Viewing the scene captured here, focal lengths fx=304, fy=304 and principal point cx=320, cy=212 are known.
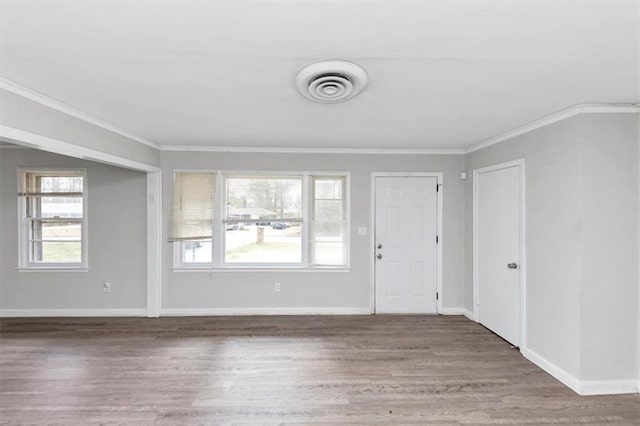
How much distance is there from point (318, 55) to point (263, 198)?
9.70ft

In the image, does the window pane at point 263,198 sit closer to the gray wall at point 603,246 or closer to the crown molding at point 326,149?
the crown molding at point 326,149

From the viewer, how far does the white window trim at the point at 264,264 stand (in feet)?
14.1

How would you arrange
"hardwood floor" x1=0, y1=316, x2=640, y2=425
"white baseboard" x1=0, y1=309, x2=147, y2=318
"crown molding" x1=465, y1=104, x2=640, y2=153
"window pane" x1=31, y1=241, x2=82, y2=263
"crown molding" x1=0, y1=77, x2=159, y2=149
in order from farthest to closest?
"window pane" x1=31, y1=241, x2=82, y2=263
"white baseboard" x1=0, y1=309, x2=147, y2=318
"crown molding" x1=465, y1=104, x2=640, y2=153
"hardwood floor" x1=0, y1=316, x2=640, y2=425
"crown molding" x1=0, y1=77, x2=159, y2=149

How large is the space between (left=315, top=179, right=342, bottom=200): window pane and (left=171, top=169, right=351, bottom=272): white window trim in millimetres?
92

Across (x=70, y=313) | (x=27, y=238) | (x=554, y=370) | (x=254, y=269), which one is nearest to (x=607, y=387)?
(x=554, y=370)

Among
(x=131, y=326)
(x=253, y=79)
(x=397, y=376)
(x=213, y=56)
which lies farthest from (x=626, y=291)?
(x=131, y=326)

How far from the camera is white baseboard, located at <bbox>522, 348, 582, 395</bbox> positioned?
2.52 metres

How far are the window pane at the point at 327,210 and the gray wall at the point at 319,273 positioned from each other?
239mm

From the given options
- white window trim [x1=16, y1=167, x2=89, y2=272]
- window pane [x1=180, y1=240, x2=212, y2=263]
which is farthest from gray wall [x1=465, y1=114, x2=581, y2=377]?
white window trim [x1=16, y1=167, x2=89, y2=272]

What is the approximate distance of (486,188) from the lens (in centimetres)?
381

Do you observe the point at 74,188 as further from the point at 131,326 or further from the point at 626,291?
Answer: the point at 626,291

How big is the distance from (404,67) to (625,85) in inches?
63.0

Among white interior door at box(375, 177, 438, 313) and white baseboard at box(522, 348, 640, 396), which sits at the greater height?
white interior door at box(375, 177, 438, 313)

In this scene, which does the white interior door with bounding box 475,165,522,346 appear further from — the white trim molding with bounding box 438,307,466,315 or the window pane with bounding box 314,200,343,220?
the window pane with bounding box 314,200,343,220
